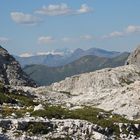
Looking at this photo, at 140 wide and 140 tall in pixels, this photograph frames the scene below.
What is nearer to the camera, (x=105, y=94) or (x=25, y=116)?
(x=25, y=116)

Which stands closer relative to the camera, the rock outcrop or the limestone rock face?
the rock outcrop

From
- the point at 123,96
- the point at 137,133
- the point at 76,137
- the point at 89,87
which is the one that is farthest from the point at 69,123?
the point at 89,87

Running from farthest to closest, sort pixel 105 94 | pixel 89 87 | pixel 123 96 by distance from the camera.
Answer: pixel 89 87 < pixel 105 94 < pixel 123 96

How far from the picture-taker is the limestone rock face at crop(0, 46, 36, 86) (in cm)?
16425

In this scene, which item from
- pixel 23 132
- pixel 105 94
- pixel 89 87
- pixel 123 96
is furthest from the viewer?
pixel 89 87

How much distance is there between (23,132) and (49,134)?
1875 millimetres

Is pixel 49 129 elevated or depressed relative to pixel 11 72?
elevated

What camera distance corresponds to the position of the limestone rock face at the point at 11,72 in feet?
539

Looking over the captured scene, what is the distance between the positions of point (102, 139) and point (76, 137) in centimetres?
181

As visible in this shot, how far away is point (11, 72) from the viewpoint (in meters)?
169

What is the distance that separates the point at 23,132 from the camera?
3472cm

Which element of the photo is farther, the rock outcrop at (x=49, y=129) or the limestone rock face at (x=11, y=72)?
the limestone rock face at (x=11, y=72)

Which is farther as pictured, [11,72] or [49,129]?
[11,72]

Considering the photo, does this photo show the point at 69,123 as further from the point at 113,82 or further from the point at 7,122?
the point at 113,82
